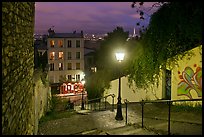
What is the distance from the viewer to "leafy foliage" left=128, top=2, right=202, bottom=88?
6.07 meters

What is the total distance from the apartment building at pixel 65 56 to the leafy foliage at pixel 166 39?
100 feet

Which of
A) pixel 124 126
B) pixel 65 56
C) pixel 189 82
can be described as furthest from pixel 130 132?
pixel 65 56

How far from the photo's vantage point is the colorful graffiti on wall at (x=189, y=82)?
955 centimetres

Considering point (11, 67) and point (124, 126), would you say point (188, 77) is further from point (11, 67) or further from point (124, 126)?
point (11, 67)

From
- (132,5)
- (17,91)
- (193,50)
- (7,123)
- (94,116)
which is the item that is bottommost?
(94,116)

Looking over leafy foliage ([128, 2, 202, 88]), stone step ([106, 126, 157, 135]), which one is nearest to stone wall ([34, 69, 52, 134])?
stone step ([106, 126, 157, 135])

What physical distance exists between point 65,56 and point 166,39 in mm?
34313

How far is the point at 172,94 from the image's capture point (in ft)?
35.3

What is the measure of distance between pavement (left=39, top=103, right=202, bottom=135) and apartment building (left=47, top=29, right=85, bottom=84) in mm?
30613

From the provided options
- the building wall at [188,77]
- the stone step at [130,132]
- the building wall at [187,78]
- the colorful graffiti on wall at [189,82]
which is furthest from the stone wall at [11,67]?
the colorful graffiti on wall at [189,82]

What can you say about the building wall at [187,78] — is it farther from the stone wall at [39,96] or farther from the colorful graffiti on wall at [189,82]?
the stone wall at [39,96]

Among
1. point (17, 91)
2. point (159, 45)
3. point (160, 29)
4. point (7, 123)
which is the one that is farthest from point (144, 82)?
point (7, 123)

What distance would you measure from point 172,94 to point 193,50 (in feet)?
7.34

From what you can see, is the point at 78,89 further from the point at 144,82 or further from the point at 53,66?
the point at 144,82
